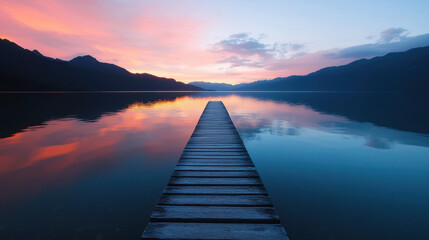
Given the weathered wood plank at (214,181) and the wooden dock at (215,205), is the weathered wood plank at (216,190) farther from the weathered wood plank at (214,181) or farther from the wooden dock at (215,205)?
the weathered wood plank at (214,181)

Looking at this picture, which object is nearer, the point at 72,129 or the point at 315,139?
the point at 315,139

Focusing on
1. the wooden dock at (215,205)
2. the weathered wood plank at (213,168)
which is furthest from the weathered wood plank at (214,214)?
the weathered wood plank at (213,168)

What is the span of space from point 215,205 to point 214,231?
69 centimetres

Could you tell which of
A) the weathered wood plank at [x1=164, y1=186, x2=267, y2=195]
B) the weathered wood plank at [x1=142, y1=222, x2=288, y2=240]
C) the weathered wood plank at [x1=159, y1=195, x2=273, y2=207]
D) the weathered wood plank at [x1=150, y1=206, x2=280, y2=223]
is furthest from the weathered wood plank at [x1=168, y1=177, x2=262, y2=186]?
the weathered wood plank at [x1=142, y1=222, x2=288, y2=240]

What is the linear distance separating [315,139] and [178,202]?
451 inches

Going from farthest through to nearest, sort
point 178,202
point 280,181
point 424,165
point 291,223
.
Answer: point 424,165, point 280,181, point 291,223, point 178,202

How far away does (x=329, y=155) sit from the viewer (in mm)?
9711

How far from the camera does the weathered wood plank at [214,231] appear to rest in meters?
3.21

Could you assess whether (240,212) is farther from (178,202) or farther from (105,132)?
(105,132)

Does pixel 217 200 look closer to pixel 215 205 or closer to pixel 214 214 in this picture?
pixel 215 205

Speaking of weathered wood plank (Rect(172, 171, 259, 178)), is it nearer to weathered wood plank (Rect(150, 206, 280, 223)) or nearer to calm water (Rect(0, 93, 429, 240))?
calm water (Rect(0, 93, 429, 240))

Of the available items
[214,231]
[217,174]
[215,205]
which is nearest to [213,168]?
[217,174]

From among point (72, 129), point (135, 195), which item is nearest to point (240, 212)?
point (135, 195)

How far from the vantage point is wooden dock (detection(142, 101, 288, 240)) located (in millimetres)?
3311
